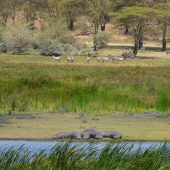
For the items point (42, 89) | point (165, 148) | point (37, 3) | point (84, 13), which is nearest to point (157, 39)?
point (84, 13)

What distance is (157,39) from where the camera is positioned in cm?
8875

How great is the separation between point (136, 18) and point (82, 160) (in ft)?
210

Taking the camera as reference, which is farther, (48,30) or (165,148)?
(48,30)

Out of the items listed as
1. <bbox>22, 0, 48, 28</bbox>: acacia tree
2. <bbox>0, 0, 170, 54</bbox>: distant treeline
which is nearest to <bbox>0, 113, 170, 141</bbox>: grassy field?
<bbox>0, 0, 170, 54</bbox>: distant treeline

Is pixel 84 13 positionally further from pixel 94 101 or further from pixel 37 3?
Answer: pixel 94 101

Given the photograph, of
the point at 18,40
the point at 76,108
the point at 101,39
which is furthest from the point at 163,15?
the point at 76,108

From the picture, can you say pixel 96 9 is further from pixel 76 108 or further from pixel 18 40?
pixel 76 108

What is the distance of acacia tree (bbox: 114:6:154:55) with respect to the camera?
71438mm

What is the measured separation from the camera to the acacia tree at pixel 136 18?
2813 inches

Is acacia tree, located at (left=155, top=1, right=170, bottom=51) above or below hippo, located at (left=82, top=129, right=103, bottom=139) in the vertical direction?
below

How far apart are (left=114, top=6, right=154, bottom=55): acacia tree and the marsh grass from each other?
2409 inches

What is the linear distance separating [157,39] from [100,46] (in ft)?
51.2

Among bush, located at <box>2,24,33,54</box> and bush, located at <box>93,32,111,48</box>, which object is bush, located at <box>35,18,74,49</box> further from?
bush, located at <box>93,32,111,48</box>

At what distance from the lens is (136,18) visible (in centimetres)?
7288
